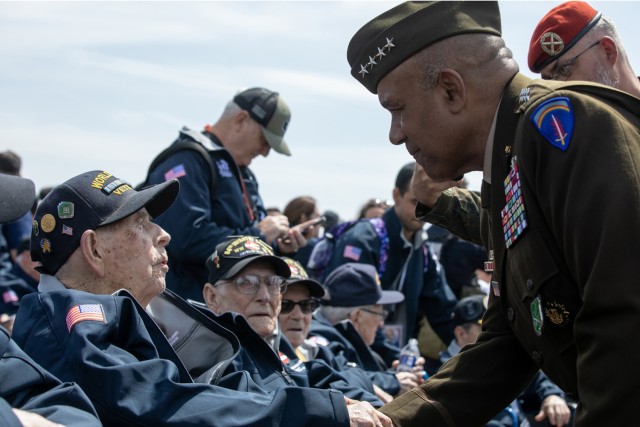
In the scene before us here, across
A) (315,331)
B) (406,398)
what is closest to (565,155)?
(406,398)

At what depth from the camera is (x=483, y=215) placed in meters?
3.65

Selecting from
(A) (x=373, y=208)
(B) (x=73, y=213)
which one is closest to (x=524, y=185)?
(B) (x=73, y=213)

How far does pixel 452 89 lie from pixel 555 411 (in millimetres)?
4311

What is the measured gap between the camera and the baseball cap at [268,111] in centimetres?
664

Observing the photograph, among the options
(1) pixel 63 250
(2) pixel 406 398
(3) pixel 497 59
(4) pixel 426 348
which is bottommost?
(4) pixel 426 348

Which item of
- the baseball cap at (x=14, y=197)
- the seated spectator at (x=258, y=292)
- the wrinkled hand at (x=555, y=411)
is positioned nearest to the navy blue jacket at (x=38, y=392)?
the baseball cap at (x=14, y=197)

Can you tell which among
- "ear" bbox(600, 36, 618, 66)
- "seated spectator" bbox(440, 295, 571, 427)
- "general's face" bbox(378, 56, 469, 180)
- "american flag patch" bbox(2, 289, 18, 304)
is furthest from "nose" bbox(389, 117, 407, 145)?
"american flag patch" bbox(2, 289, 18, 304)

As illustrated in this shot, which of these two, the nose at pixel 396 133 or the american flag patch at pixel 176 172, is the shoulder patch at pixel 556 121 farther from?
the american flag patch at pixel 176 172

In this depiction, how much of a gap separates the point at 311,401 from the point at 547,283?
994 millimetres

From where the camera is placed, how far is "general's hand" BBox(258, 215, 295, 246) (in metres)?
6.32

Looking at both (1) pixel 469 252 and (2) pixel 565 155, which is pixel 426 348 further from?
(2) pixel 565 155

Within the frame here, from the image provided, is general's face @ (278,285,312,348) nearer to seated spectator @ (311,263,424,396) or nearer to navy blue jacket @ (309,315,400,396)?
navy blue jacket @ (309,315,400,396)

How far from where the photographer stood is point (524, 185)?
8.93 feet

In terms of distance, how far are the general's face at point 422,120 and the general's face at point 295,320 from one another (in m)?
2.79
